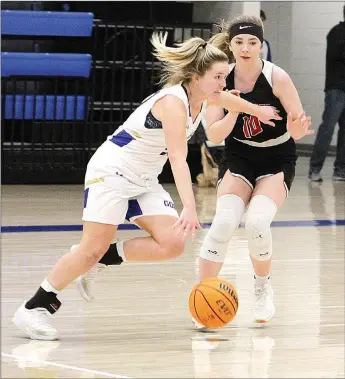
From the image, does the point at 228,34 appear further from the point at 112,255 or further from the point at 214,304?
the point at 214,304

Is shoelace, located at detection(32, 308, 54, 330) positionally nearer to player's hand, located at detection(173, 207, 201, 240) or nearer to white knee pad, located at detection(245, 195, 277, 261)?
player's hand, located at detection(173, 207, 201, 240)

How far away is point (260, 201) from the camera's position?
17.0ft

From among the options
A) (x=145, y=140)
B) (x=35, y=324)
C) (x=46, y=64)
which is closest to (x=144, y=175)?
(x=145, y=140)

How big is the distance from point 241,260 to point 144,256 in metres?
2.13

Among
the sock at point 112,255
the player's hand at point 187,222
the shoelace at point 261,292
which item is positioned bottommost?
the shoelace at point 261,292

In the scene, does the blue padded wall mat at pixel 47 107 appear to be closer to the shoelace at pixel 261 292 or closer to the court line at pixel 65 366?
the shoelace at pixel 261 292

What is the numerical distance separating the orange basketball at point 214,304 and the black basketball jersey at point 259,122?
2.78 ft

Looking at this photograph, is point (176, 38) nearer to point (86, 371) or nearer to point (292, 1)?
point (292, 1)

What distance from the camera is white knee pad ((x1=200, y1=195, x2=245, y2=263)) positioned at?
517 cm

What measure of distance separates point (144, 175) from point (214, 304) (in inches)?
27.1

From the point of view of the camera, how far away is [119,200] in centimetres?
485

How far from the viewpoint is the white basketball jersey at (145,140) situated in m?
4.86

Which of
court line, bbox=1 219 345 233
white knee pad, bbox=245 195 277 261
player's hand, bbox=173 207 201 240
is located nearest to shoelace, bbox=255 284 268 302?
white knee pad, bbox=245 195 277 261

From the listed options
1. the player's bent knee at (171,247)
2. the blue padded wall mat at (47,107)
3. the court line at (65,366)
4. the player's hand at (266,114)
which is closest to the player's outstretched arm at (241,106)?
the player's hand at (266,114)
